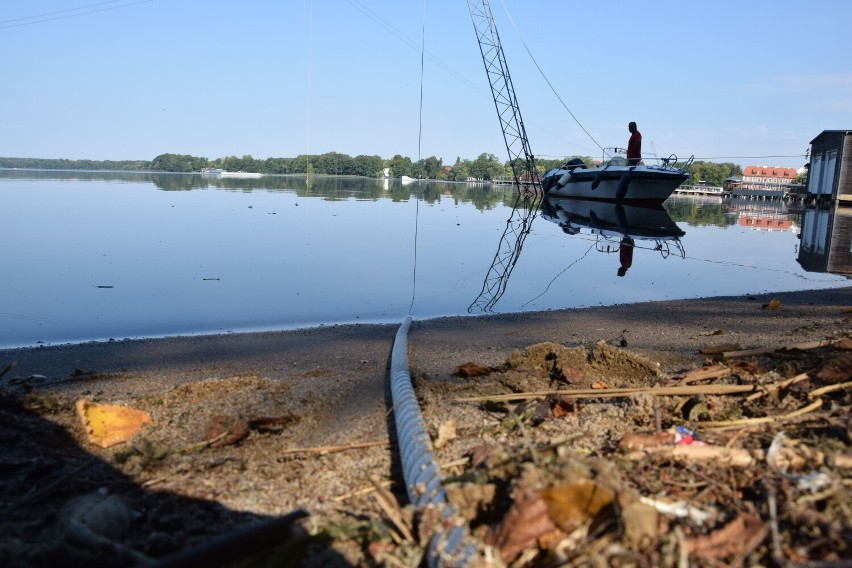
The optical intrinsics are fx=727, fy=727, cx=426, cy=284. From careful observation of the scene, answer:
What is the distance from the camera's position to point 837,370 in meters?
3.79

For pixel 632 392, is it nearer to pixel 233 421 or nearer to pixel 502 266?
pixel 233 421

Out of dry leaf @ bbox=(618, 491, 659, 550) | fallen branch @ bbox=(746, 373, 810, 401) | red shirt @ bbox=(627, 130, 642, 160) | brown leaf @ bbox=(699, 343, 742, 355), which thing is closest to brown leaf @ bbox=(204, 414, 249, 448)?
dry leaf @ bbox=(618, 491, 659, 550)

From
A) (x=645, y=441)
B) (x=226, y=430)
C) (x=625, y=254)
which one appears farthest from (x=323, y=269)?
(x=645, y=441)

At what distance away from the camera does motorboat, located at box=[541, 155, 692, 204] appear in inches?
1217

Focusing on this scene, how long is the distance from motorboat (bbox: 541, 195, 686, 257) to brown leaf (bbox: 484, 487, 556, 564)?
1630 cm

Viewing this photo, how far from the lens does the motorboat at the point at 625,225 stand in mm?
19703

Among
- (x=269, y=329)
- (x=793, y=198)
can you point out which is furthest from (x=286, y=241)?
(x=793, y=198)

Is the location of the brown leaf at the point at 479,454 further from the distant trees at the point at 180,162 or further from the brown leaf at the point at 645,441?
the distant trees at the point at 180,162

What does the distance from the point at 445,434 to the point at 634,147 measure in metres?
31.2

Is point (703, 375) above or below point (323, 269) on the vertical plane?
above

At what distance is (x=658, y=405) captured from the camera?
3.73 metres

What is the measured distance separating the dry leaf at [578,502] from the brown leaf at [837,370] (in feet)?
7.20

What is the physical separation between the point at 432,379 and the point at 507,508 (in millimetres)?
2819

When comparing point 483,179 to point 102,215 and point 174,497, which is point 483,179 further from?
point 174,497
